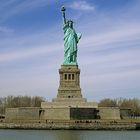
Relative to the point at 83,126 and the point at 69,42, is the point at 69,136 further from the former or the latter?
the point at 69,42

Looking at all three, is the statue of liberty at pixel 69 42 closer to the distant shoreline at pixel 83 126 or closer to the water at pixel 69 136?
the distant shoreline at pixel 83 126

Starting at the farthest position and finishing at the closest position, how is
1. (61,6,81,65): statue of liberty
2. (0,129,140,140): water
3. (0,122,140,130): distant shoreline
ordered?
1. (61,6,81,65): statue of liberty
2. (0,122,140,130): distant shoreline
3. (0,129,140,140): water

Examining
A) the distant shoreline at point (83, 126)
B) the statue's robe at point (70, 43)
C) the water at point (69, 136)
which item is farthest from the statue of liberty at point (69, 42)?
the water at point (69, 136)

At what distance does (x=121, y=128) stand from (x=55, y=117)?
8.86 meters

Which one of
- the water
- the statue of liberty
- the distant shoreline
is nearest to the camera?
the water

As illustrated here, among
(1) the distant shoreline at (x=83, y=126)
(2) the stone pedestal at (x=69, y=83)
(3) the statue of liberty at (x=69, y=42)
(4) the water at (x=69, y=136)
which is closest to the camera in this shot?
(4) the water at (x=69, y=136)

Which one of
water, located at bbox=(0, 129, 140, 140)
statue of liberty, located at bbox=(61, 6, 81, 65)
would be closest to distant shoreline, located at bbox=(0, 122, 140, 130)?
water, located at bbox=(0, 129, 140, 140)

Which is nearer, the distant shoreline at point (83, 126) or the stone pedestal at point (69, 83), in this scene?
the distant shoreline at point (83, 126)

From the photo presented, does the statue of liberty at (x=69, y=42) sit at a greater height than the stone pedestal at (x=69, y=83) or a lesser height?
greater

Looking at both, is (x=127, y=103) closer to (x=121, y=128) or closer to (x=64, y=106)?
(x=64, y=106)

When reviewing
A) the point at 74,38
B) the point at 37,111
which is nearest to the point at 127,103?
the point at 74,38

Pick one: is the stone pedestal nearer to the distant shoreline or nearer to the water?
the distant shoreline

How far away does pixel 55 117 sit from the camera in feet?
171

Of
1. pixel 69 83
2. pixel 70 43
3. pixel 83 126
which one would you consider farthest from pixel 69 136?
pixel 70 43
